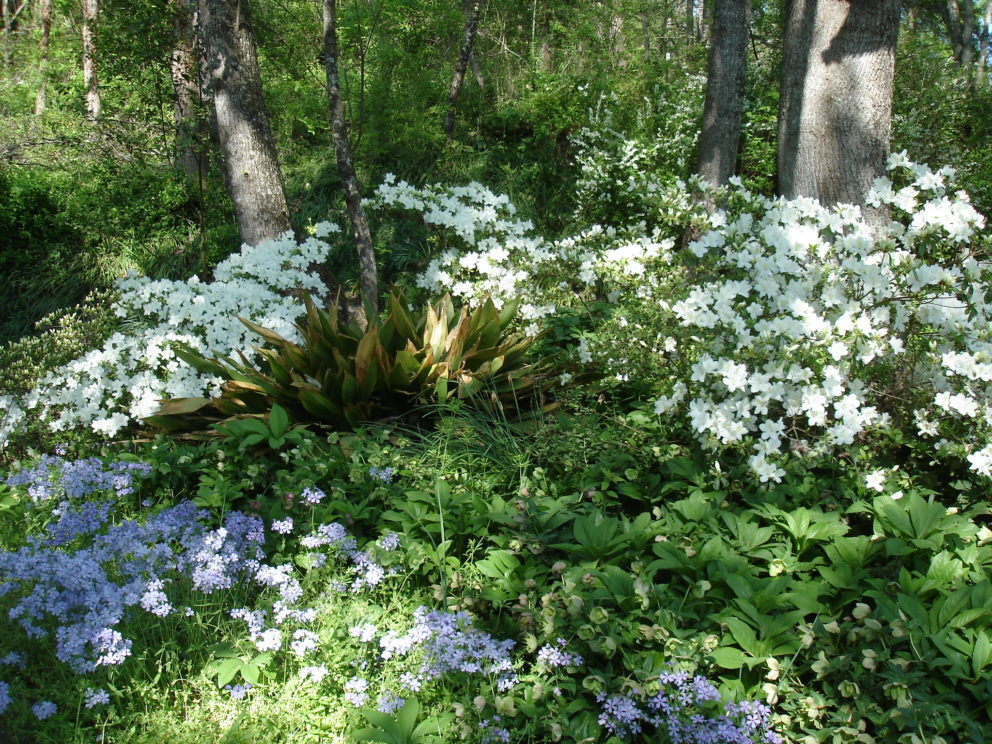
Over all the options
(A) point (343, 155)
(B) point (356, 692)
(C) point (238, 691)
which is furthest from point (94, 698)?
(A) point (343, 155)

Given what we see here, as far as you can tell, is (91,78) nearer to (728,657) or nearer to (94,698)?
(94,698)

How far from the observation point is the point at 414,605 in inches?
105

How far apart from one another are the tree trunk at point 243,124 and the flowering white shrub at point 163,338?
994 millimetres

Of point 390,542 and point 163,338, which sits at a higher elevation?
point 163,338

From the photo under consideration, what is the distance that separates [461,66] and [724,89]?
306 cm

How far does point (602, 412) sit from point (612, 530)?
1437mm

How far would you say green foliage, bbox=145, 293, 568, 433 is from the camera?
395 cm

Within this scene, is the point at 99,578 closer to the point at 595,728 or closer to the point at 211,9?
the point at 595,728

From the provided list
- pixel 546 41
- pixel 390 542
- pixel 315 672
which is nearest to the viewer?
pixel 315 672

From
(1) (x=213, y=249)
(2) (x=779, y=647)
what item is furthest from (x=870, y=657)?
(1) (x=213, y=249)

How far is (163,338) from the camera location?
14.3ft

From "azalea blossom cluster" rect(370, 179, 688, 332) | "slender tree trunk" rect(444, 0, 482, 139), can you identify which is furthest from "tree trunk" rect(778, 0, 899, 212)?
"slender tree trunk" rect(444, 0, 482, 139)

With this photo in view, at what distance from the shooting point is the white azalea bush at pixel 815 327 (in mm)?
2807

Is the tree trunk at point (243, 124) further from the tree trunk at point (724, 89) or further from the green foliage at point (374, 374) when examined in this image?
the tree trunk at point (724, 89)
